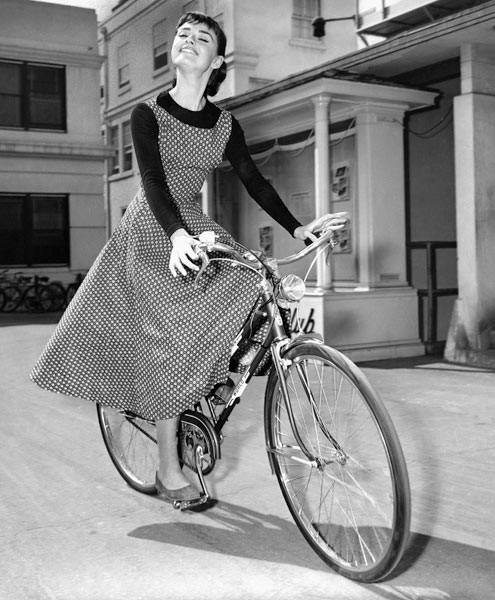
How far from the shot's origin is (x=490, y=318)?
9258mm

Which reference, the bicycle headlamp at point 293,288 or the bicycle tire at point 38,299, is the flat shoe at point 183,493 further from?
the bicycle tire at point 38,299

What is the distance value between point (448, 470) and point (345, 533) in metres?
1.61

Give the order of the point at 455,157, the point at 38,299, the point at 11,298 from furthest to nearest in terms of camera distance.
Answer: the point at 11,298 < the point at 38,299 < the point at 455,157

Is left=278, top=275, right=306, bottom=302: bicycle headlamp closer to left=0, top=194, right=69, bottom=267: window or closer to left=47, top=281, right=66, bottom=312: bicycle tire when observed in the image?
left=47, top=281, right=66, bottom=312: bicycle tire

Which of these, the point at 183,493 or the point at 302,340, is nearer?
the point at 302,340

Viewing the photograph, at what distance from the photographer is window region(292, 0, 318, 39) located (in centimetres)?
2219

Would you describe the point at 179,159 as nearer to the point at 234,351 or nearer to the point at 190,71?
the point at 190,71

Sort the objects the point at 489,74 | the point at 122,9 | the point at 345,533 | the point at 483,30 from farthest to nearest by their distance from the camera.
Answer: the point at 122,9 < the point at 489,74 < the point at 483,30 < the point at 345,533

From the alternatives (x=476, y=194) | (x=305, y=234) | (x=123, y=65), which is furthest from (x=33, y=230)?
(x=305, y=234)

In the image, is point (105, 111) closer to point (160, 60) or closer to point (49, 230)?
point (160, 60)

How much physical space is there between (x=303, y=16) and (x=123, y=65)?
20.8ft

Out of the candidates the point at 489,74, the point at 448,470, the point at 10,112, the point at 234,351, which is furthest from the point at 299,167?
the point at 10,112

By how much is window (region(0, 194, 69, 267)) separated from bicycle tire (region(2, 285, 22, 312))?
5.95ft

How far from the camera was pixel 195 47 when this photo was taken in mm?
3490
